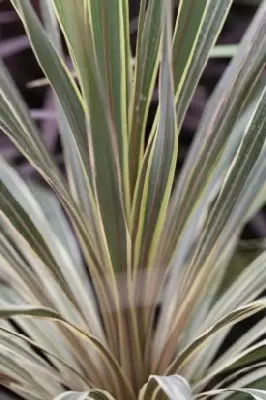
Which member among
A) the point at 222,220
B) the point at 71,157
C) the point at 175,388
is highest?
the point at 71,157

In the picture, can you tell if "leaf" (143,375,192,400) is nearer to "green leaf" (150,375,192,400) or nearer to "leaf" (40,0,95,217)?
"green leaf" (150,375,192,400)

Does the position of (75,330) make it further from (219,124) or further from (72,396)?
(219,124)

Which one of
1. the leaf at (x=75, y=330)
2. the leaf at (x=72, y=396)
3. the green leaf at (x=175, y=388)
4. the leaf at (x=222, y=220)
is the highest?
the leaf at (x=222, y=220)

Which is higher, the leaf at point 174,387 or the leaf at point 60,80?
the leaf at point 60,80

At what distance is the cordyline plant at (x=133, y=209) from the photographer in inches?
18.8

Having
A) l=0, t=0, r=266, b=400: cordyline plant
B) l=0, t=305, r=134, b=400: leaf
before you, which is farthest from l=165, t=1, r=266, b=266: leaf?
l=0, t=305, r=134, b=400: leaf

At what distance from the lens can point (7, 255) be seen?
0.59m

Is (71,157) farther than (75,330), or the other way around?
(71,157)

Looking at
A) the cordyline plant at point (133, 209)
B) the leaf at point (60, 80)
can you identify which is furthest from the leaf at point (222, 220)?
the leaf at point (60, 80)

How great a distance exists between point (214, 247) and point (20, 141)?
0.18m

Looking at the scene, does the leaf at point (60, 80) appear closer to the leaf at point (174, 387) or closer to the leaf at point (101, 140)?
A: the leaf at point (101, 140)

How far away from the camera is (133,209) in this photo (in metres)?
0.52

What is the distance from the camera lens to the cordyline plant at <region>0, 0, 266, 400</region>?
0.48 metres

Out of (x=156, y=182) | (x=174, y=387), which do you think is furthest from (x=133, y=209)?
(x=174, y=387)
